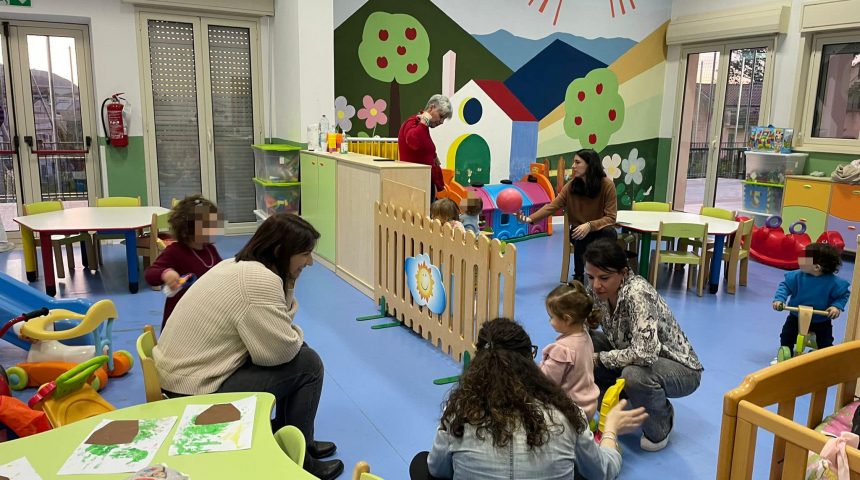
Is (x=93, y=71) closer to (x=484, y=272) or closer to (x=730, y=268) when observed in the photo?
(x=484, y=272)

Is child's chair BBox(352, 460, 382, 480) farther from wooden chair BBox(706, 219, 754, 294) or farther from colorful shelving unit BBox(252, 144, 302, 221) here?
colorful shelving unit BBox(252, 144, 302, 221)

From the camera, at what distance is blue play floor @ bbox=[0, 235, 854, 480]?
318cm

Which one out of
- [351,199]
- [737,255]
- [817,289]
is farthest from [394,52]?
[817,289]

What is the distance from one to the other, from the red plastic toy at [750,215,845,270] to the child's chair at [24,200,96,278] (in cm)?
727

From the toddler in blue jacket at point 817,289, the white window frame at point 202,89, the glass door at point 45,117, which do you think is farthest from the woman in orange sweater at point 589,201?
the glass door at point 45,117

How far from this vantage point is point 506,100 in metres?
8.89

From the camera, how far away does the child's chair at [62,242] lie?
5.91 m

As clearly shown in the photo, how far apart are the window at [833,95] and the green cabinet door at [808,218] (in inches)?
37.7

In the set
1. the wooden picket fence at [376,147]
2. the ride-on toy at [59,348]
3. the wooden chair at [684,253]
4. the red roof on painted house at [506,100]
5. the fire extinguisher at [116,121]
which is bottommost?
the ride-on toy at [59,348]

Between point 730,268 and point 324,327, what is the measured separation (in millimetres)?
3891

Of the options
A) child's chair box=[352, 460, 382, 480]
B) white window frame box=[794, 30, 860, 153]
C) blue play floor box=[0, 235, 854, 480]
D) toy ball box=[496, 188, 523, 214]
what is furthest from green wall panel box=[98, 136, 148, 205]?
white window frame box=[794, 30, 860, 153]

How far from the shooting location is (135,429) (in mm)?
1925

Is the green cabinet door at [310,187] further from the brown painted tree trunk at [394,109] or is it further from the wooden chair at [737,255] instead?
the wooden chair at [737,255]

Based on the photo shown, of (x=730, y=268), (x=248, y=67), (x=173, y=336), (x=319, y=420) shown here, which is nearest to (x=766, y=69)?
(x=730, y=268)
